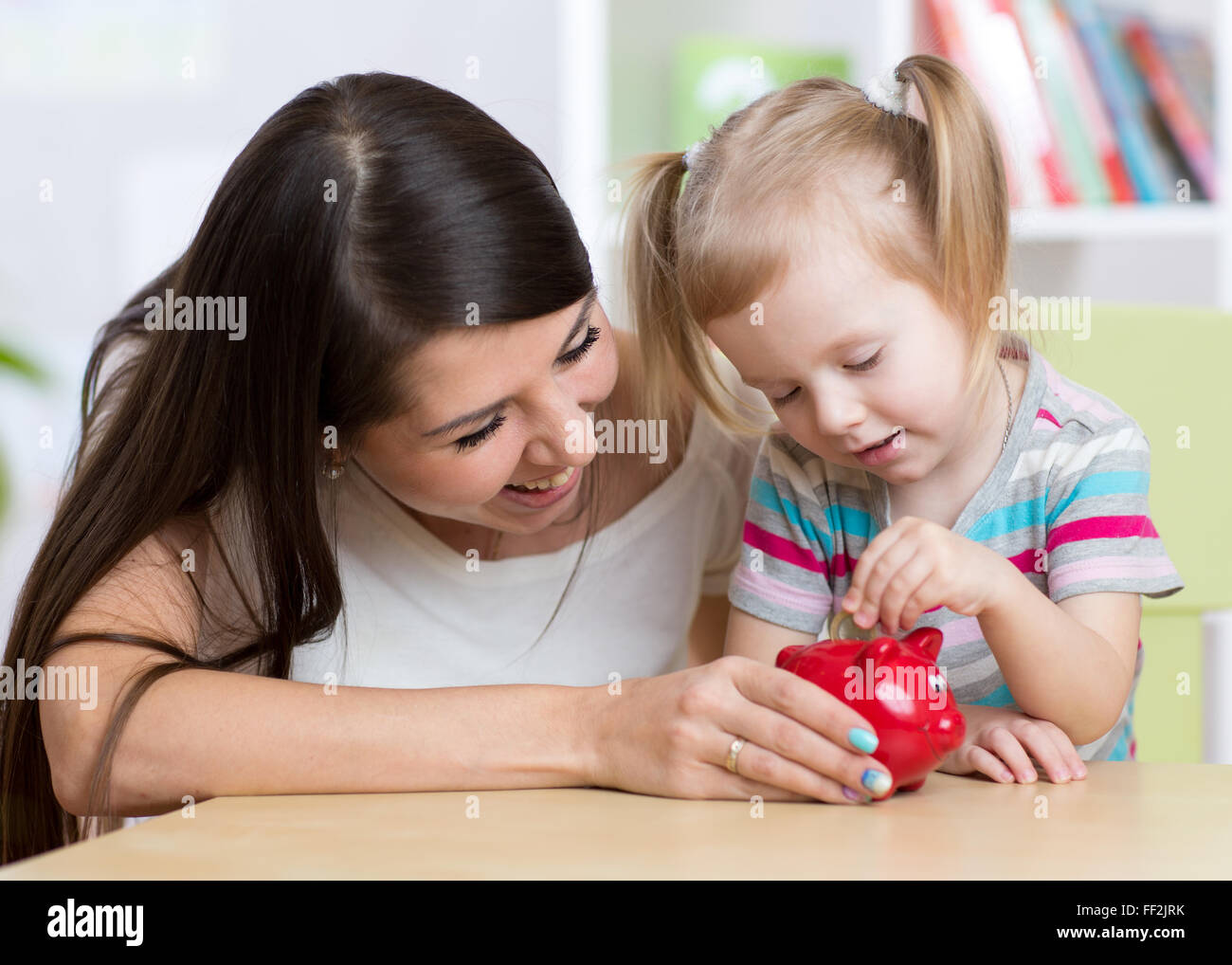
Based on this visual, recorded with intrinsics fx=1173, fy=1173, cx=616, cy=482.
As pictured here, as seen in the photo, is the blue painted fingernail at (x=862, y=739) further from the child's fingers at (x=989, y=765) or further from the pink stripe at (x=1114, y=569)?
the pink stripe at (x=1114, y=569)

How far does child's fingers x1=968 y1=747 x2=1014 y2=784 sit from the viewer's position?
2.66 feet

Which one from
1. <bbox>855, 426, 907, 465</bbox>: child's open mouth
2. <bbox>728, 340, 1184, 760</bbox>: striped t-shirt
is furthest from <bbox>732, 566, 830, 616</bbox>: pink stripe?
<bbox>855, 426, 907, 465</bbox>: child's open mouth

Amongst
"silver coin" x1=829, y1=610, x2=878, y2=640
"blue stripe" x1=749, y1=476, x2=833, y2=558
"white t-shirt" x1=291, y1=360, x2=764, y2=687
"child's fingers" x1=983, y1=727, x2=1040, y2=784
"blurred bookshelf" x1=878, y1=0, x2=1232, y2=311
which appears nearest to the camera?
"child's fingers" x1=983, y1=727, x2=1040, y2=784

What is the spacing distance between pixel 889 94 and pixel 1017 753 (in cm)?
61

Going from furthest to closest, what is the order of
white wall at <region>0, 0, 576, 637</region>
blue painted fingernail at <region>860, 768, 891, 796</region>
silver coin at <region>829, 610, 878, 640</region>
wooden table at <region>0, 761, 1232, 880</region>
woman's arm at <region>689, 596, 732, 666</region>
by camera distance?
white wall at <region>0, 0, 576, 637</region> → woman's arm at <region>689, 596, 732, 666</region> → silver coin at <region>829, 610, 878, 640</region> → blue painted fingernail at <region>860, 768, 891, 796</region> → wooden table at <region>0, 761, 1232, 880</region>

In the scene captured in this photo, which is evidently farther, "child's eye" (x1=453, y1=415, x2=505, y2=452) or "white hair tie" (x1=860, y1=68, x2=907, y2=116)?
"white hair tie" (x1=860, y1=68, x2=907, y2=116)

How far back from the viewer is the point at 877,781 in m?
0.70

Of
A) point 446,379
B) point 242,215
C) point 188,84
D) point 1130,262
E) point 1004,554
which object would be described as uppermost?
point 188,84

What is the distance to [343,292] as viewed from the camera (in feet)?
3.07

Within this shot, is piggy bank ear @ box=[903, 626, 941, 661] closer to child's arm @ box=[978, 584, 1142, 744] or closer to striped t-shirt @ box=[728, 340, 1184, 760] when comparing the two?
child's arm @ box=[978, 584, 1142, 744]
